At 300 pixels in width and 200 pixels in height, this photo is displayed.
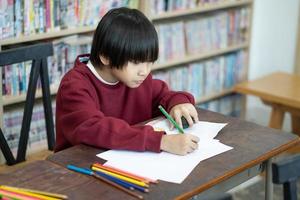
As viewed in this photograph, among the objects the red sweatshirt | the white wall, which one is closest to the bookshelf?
the white wall

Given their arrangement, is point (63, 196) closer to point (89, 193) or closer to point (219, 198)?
point (89, 193)

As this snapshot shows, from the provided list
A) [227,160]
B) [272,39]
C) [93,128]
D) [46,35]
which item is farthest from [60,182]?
[272,39]

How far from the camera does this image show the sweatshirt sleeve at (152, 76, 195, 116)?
64.6 inches

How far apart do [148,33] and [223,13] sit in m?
1.84

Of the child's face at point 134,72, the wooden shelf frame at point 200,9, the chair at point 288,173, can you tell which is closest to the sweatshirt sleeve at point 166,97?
the child's face at point 134,72

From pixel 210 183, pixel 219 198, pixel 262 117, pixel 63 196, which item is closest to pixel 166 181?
pixel 210 183

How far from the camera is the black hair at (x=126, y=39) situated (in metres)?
1.46

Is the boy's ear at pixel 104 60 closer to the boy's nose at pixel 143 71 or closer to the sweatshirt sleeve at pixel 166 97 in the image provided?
the boy's nose at pixel 143 71

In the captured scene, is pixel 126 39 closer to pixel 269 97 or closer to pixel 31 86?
pixel 31 86

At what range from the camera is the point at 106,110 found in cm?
161

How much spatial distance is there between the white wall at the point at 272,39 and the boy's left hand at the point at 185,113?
2.01 meters

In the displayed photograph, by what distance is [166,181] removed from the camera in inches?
47.1

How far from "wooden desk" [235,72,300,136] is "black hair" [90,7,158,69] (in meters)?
1.42

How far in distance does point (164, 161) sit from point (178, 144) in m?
0.07
